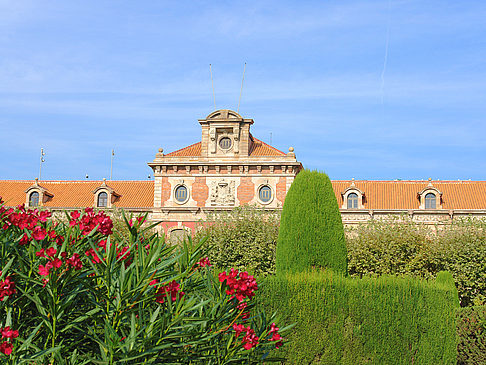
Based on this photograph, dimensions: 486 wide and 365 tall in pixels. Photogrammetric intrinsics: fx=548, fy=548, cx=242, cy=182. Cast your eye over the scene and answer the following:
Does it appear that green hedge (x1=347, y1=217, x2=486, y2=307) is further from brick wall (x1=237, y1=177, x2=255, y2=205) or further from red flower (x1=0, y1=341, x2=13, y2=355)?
red flower (x1=0, y1=341, x2=13, y2=355)

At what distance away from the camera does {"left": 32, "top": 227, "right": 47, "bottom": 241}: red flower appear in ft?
21.2

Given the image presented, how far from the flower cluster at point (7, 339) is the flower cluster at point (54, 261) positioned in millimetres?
644

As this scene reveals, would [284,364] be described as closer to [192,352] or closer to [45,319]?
[192,352]

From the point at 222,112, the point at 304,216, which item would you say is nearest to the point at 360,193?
the point at 222,112

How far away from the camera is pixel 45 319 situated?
19.1 feet

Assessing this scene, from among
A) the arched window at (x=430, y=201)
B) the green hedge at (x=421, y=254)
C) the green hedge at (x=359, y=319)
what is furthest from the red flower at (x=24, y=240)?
the arched window at (x=430, y=201)

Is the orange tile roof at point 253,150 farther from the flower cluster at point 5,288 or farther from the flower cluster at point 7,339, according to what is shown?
the flower cluster at point 7,339

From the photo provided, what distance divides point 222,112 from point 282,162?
5.66m

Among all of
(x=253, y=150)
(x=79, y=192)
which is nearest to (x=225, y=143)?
(x=253, y=150)

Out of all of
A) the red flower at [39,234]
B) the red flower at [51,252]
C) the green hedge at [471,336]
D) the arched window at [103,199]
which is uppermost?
the arched window at [103,199]

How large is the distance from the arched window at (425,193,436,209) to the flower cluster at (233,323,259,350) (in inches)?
1388

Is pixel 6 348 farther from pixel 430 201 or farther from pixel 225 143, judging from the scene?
pixel 430 201

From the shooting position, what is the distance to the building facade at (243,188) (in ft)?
126

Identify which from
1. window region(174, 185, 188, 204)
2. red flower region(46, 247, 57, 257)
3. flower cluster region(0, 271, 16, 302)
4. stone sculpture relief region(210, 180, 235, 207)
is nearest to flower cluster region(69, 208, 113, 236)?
red flower region(46, 247, 57, 257)
